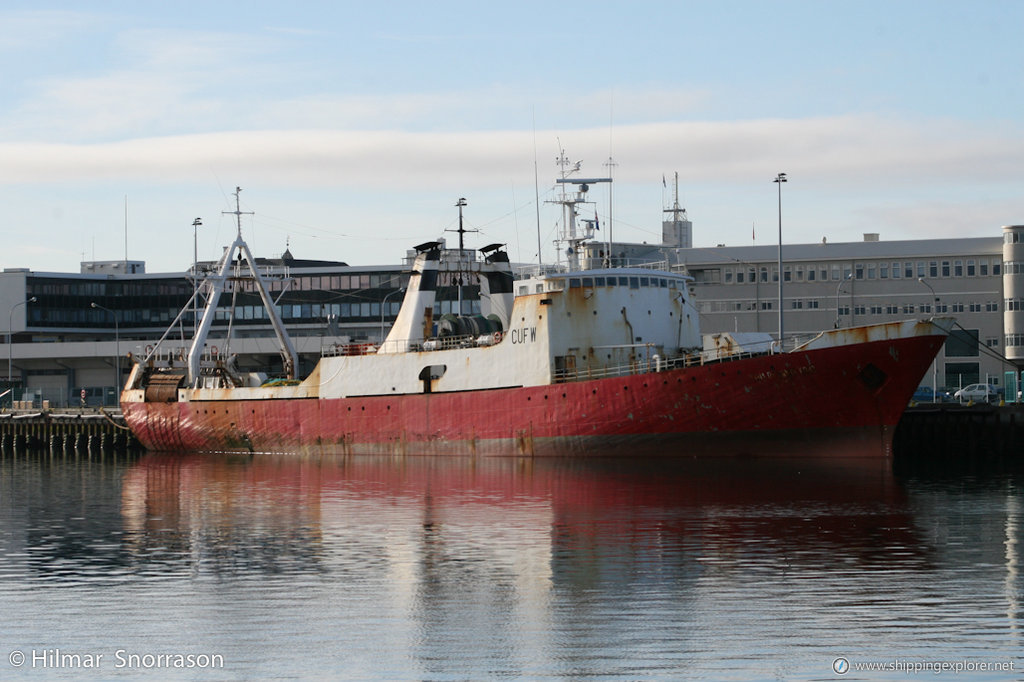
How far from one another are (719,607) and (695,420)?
2168 centimetres

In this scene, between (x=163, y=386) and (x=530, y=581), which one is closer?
(x=530, y=581)

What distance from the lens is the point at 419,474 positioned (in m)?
40.4

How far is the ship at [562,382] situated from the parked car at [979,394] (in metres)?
20.9

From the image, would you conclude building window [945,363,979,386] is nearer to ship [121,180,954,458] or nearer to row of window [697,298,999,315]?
row of window [697,298,999,315]

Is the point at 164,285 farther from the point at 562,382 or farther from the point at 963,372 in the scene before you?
the point at 562,382

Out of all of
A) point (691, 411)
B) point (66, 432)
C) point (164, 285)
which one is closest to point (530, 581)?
point (691, 411)

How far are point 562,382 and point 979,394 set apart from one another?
92.9ft

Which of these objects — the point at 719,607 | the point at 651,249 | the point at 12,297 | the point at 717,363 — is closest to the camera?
the point at 719,607

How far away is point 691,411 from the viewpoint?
39.2m

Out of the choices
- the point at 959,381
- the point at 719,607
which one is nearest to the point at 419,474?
the point at 719,607

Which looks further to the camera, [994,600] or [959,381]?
[959,381]

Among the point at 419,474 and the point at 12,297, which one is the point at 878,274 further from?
the point at 12,297

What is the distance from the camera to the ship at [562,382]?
124ft

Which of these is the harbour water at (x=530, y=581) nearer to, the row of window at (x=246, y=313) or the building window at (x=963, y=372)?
the building window at (x=963, y=372)
